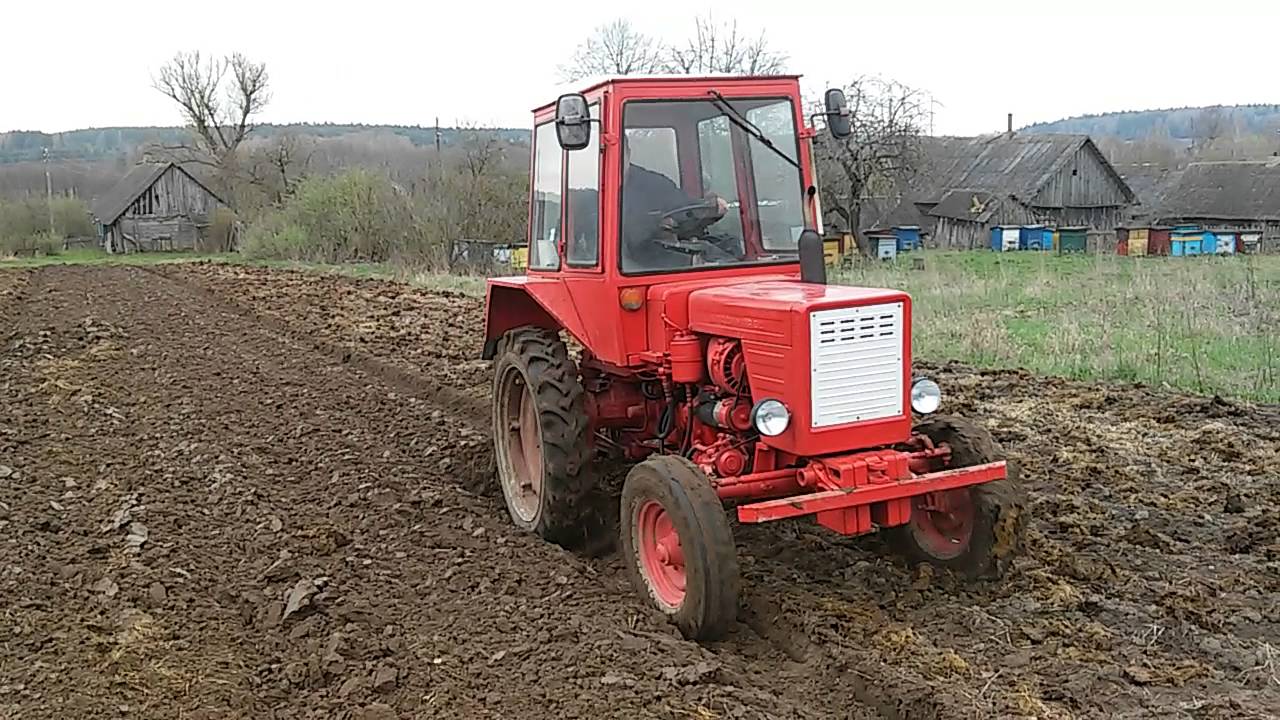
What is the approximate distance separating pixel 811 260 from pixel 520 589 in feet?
6.70

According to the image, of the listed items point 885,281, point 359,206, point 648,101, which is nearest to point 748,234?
point 648,101

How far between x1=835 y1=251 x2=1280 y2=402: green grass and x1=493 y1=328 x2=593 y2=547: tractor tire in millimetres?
5778

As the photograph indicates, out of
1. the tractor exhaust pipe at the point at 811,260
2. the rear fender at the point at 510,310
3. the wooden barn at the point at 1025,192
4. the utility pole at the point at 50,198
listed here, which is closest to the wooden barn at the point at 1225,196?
the wooden barn at the point at 1025,192

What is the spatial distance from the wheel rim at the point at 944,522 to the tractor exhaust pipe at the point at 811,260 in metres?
1.14

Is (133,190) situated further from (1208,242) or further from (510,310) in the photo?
(510,310)

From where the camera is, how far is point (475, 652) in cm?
456

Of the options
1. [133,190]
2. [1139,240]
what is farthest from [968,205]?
[133,190]

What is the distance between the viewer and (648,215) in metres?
5.56

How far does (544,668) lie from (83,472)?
4309 millimetres

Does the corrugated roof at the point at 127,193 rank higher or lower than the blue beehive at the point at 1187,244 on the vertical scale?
higher

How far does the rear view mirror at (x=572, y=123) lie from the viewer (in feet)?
16.9

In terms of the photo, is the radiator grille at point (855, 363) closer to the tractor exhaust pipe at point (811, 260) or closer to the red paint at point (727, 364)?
the red paint at point (727, 364)

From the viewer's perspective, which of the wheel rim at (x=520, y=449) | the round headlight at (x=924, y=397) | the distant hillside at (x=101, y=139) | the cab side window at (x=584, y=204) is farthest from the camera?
the distant hillside at (x=101, y=139)

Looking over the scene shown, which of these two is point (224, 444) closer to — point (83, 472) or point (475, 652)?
point (83, 472)
